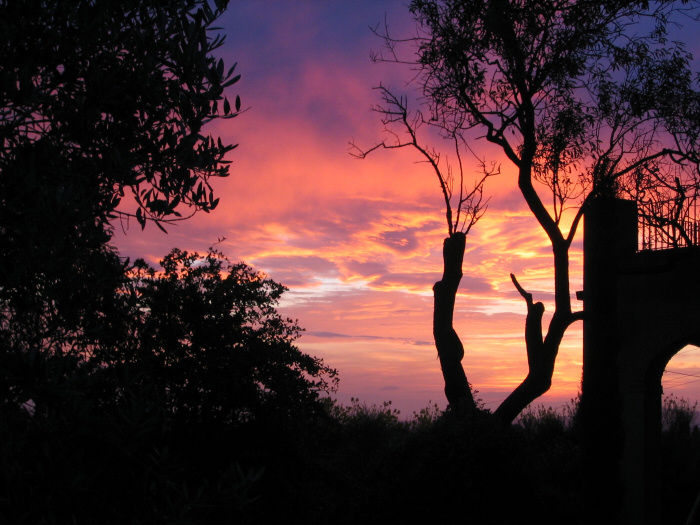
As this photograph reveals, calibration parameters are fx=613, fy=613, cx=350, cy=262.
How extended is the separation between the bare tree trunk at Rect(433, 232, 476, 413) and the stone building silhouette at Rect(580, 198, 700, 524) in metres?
2.95

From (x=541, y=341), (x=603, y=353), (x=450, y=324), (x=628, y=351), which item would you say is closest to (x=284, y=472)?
(x=450, y=324)

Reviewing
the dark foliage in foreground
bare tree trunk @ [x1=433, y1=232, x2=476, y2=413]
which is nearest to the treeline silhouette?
the dark foliage in foreground

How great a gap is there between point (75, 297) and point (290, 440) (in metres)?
7.61

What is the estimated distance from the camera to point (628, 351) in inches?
554

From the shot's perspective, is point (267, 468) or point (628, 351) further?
point (628, 351)

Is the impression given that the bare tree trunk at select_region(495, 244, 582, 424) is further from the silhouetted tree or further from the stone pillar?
the silhouetted tree

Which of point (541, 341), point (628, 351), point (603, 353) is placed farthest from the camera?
point (541, 341)

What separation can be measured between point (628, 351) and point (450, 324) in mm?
4122

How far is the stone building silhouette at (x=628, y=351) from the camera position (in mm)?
13359

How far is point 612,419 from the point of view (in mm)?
13898

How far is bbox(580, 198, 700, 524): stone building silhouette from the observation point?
13.4m

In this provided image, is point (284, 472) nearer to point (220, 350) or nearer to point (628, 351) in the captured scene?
point (220, 350)

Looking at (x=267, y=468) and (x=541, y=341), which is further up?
(x=541, y=341)

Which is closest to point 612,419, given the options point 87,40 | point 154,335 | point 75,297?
point 154,335
